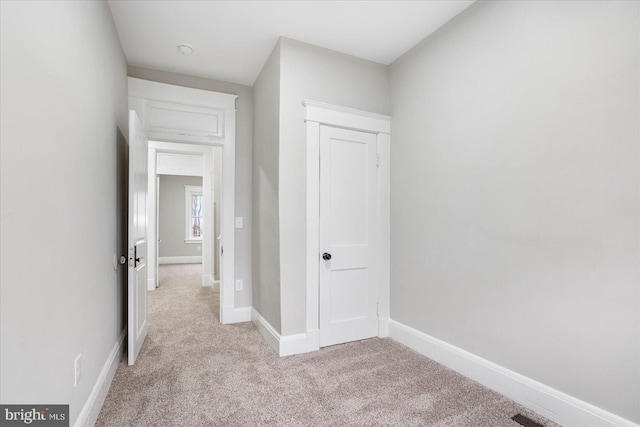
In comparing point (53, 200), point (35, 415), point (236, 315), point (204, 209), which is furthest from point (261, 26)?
point (204, 209)

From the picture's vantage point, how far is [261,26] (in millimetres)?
2639

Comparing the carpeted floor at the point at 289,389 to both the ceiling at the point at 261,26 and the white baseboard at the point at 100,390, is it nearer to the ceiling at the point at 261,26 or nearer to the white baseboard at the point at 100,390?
the white baseboard at the point at 100,390

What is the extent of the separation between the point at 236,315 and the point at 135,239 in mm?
1488

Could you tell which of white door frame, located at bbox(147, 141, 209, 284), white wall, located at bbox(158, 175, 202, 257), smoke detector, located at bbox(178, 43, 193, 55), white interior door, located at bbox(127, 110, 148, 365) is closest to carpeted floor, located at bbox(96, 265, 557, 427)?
white interior door, located at bbox(127, 110, 148, 365)

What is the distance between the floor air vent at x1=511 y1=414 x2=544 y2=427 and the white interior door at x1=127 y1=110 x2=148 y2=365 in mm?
2688

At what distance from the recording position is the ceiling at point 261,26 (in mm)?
2395

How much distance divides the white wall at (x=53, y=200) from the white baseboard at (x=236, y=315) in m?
1.37

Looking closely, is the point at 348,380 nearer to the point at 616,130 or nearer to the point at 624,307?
the point at 624,307

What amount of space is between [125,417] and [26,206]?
142cm

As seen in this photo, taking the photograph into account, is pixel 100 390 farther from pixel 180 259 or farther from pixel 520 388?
pixel 180 259

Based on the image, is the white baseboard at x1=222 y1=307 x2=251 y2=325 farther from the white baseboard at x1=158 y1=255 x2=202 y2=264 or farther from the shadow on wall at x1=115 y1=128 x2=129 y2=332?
the white baseboard at x1=158 y1=255 x2=202 y2=264

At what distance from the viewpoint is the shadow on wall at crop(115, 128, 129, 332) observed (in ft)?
8.84

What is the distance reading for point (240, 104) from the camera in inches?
146

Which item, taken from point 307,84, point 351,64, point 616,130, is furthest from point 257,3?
point 616,130
